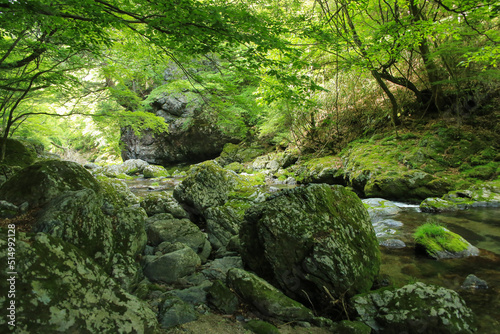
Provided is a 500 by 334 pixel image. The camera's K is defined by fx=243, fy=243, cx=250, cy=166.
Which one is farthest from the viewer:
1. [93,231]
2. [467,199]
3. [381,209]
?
[381,209]

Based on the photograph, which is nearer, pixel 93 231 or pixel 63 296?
pixel 63 296

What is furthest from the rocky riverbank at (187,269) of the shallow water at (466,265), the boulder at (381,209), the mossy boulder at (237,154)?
the mossy boulder at (237,154)

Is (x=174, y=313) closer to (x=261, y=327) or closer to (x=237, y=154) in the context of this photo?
(x=261, y=327)

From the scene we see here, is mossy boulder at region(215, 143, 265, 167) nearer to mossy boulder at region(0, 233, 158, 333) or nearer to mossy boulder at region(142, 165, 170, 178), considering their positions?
mossy boulder at region(142, 165, 170, 178)

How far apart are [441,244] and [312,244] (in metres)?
3.66

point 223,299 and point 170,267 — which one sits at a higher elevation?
point 170,267

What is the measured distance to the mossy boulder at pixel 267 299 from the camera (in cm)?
310

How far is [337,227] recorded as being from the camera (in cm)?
394

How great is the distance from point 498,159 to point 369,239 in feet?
30.7

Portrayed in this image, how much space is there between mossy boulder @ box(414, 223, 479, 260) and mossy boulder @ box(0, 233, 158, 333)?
5684mm

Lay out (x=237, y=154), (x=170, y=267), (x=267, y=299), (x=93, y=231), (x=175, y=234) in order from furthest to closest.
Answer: (x=237, y=154)
(x=175, y=234)
(x=170, y=267)
(x=93, y=231)
(x=267, y=299)

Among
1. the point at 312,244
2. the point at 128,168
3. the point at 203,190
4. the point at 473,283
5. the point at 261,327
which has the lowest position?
the point at 473,283

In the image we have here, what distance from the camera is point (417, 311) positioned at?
3.03 metres

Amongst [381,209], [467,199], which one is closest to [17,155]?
[381,209]
